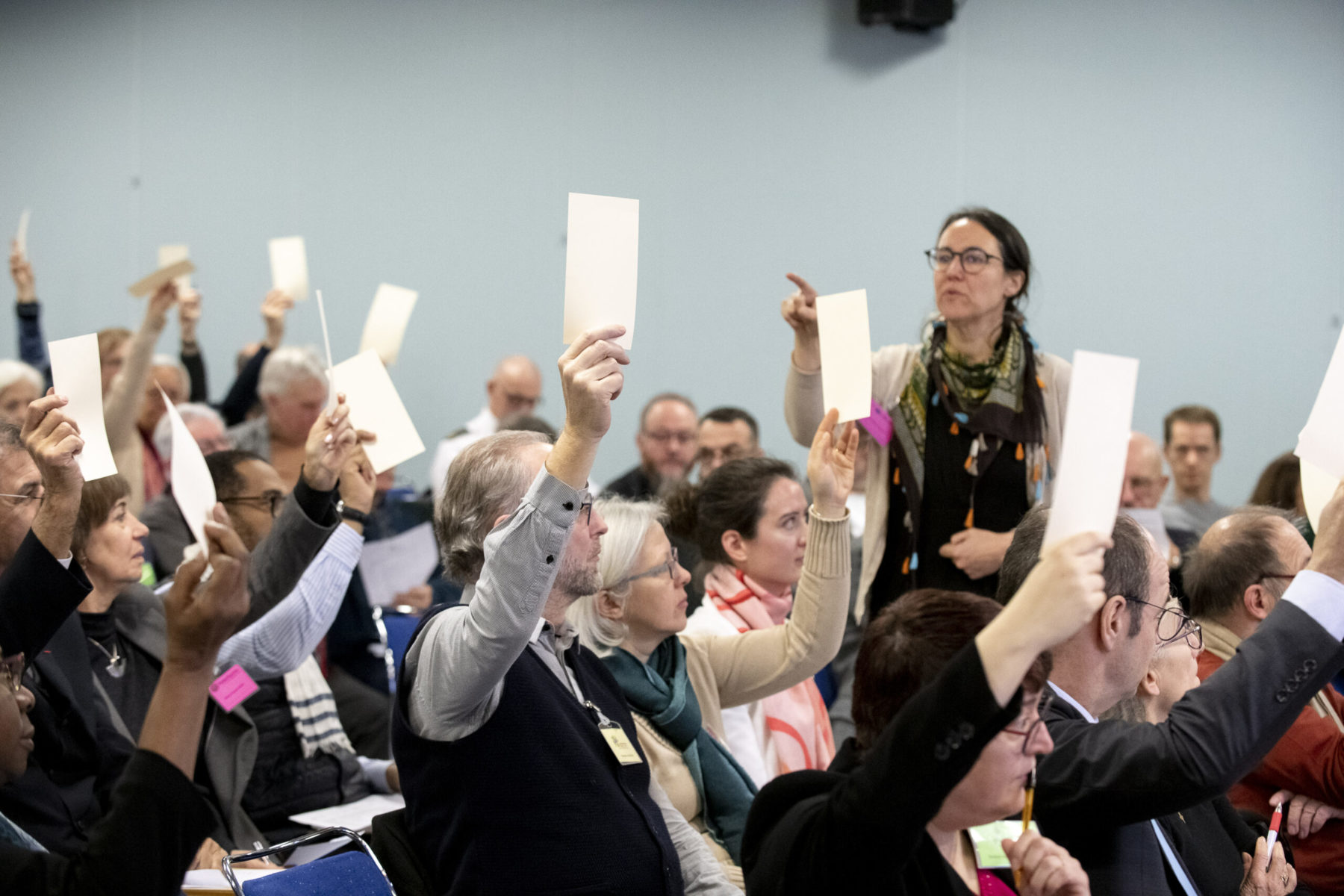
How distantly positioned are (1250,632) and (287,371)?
3358 millimetres

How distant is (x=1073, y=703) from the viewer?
178 centimetres

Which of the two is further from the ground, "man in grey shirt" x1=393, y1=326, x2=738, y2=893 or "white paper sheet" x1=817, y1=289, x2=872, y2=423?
"white paper sheet" x1=817, y1=289, x2=872, y2=423

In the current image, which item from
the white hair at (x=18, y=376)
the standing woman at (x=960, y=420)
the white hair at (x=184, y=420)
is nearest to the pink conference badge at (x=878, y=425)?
the standing woman at (x=960, y=420)

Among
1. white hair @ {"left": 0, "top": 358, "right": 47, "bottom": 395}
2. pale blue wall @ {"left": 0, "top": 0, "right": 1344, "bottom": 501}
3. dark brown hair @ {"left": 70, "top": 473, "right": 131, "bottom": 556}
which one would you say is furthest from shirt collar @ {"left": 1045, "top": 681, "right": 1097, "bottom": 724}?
pale blue wall @ {"left": 0, "top": 0, "right": 1344, "bottom": 501}

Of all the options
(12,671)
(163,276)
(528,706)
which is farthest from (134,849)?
(163,276)

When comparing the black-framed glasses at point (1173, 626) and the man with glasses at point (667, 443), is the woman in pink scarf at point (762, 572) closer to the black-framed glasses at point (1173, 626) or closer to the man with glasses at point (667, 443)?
the black-framed glasses at point (1173, 626)

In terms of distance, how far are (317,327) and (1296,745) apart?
16.8 ft

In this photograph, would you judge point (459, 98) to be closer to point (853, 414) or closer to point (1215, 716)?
point (853, 414)

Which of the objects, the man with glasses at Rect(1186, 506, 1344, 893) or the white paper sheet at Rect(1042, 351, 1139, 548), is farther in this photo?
the man with glasses at Rect(1186, 506, 1344, 893)

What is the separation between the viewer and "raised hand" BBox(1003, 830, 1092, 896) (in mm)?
1403

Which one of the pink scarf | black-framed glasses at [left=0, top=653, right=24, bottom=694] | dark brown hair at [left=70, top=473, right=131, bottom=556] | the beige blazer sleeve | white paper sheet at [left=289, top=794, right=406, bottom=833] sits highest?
black-framed glasses at [left=0, top=653, right=24, bottom=694]

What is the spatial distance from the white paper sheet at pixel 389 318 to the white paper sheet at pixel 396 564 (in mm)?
788

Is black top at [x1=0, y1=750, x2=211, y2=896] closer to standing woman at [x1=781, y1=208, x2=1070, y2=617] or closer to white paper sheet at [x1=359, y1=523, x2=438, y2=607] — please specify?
standing woman at [x1=781, y1=208, x2=1070, y2=617]

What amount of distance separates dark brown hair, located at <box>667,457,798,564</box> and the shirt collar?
1349 mm
